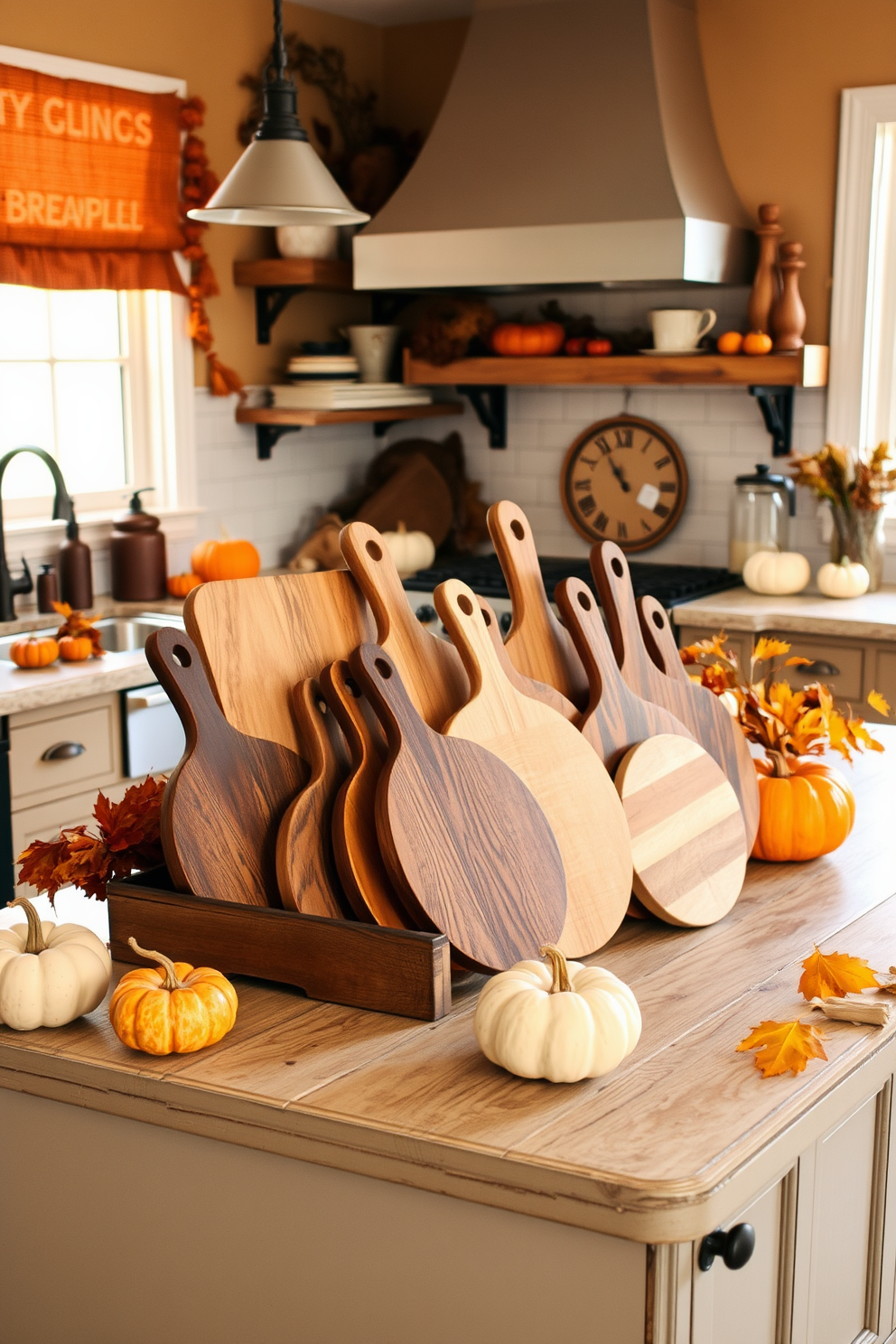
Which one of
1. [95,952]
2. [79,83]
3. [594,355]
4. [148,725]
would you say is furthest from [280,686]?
[594,355]

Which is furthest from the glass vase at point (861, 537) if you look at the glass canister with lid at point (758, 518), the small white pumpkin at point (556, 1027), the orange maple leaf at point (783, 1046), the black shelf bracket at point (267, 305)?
the small white pumpkin at point (556, 1027)

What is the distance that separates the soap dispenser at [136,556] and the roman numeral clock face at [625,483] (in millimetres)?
1583

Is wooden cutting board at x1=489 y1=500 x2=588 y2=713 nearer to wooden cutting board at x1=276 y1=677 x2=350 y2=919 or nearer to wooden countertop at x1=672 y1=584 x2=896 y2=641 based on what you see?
wooden cutting board at x1=276 y1=677 x2=350 y2=919

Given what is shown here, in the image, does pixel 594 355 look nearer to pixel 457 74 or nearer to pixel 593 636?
pixel 457 74

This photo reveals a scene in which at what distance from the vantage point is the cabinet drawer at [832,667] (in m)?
4.09

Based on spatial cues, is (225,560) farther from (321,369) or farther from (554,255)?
(554,255)

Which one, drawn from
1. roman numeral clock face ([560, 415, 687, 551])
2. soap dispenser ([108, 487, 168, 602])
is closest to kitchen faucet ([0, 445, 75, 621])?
soap dispenser ([108, 487, 168, 602])

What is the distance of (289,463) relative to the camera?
5227 millimetres

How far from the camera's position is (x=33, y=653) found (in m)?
3.54

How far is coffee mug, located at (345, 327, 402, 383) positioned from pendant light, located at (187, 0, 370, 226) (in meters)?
2.28

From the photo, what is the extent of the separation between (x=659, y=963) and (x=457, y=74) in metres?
3.82

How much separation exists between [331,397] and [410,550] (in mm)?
585

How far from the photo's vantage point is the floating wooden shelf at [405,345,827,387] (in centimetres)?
450

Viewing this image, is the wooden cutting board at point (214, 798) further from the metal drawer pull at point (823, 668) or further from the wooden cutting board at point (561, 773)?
the metal drawer pull at point (823, 668)
